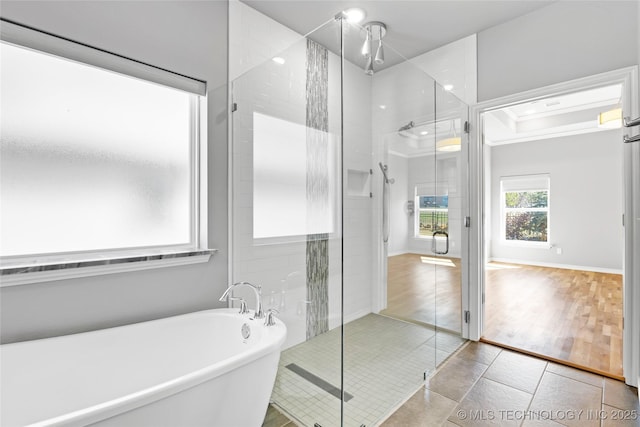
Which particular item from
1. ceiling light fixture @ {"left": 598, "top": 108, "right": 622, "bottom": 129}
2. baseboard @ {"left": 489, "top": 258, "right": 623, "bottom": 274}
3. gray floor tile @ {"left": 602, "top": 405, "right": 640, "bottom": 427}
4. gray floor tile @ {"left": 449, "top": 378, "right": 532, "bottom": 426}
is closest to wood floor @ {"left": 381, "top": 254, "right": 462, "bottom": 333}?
gray floor tile @ {"left": 449, "top": 378, "right": 532, "bottom": 426}

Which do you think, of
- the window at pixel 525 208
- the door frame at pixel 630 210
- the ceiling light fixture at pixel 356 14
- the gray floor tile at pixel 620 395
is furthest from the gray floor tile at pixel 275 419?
the window at pixel 525 208

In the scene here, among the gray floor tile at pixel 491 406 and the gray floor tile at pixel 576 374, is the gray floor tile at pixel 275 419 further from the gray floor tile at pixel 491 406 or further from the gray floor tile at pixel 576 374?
the gray floor tile at pixel 576 374

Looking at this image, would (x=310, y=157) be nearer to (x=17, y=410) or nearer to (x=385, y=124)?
(x=385, y=124)

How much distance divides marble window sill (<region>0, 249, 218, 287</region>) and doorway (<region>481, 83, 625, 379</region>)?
2.53 meters

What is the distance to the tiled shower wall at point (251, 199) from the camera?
1659 millimetres

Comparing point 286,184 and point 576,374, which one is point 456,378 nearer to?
point 576,374

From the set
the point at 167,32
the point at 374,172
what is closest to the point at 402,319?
the point at 374,172

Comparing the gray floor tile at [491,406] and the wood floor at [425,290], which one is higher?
the wood floor at [425,290]

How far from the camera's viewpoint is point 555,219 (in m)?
5.87

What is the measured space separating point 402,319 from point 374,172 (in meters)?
1.00

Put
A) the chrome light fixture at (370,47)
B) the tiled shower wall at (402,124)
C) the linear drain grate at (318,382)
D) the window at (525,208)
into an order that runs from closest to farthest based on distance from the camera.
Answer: the linear drain grate at (318,382)
the chrome light fixture at (370,47)
the tiled shower wall at (402,124)
the window at (525,208)

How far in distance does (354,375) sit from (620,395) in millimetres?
1682

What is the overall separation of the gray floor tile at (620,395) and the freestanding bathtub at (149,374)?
78.5 inches

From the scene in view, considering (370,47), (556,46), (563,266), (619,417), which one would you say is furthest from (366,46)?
(563,266)
